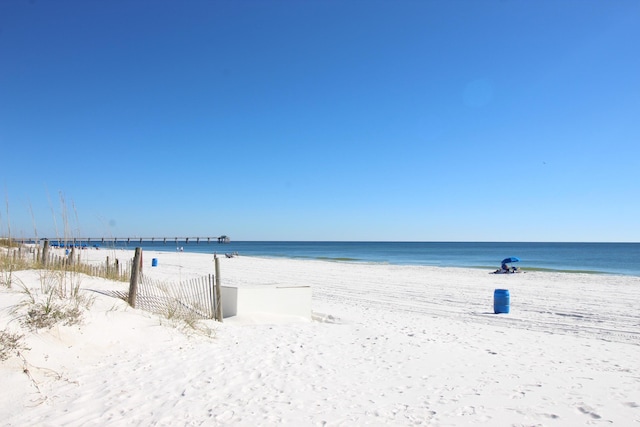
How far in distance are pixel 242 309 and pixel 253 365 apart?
10.8 ft

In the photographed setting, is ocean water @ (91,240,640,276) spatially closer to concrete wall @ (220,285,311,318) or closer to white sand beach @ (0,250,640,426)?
concrete wall @ (220,285,311,318)

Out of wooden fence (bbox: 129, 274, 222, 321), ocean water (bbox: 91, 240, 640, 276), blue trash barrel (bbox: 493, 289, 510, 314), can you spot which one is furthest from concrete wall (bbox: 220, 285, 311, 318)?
blue trash barrel (bbox: 493, 289, 510, 314)

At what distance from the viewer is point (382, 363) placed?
5707 mm

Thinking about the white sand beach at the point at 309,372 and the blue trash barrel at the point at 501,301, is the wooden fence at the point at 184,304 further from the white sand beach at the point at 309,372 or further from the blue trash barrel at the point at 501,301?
the blue trash barrel at the point at 501,301

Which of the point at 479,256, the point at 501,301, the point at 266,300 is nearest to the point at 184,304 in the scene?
the point at 266,300

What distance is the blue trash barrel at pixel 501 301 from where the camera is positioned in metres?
10.6

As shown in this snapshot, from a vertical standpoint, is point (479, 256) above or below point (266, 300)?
below

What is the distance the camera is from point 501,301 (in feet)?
34.8

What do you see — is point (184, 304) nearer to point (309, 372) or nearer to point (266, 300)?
point (266, 300)

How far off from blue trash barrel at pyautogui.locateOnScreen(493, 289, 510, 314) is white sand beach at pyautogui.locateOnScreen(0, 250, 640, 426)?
4.88ft

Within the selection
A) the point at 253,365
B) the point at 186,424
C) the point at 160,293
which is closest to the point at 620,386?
the point at 253,365

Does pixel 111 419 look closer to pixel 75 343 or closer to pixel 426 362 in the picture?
pixel 75 343

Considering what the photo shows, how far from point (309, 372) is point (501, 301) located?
7.09m

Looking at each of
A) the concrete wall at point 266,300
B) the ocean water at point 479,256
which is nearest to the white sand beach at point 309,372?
the concrete wall at point 266,300
